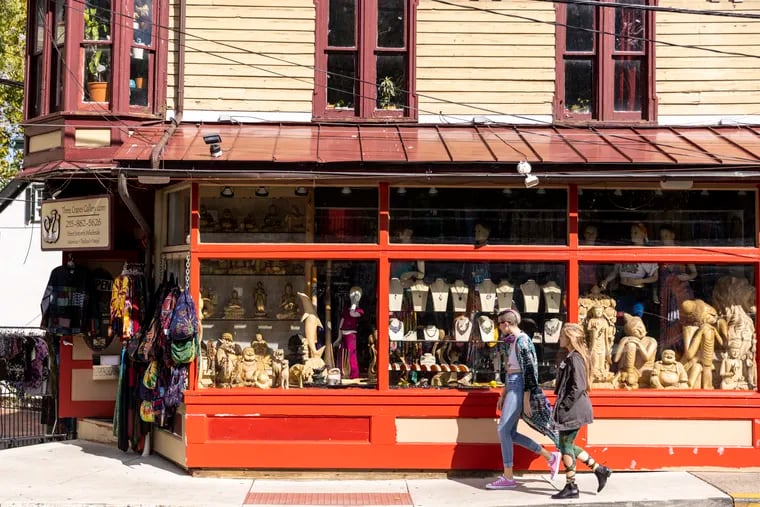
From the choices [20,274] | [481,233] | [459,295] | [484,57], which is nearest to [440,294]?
[459,295]

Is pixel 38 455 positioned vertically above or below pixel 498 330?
below

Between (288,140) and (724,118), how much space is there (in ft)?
17.2

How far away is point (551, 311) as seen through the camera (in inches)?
421

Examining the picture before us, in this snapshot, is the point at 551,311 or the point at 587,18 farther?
the point at 587,18

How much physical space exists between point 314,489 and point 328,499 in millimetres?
490

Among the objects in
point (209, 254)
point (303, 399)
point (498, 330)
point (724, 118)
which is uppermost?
point (724, 118)

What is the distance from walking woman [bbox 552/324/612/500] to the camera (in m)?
9.23

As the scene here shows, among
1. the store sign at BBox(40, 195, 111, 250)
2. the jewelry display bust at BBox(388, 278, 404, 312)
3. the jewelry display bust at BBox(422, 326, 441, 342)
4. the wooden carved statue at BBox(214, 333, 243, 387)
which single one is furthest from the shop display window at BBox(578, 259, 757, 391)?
the store sign at BBox(40, 195, 111, 250)

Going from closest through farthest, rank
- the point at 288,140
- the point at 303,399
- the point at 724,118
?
the point at 303,399, the point at 288,140, the point at 724,118

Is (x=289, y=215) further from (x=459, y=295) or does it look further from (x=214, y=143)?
(x=459, y=295)

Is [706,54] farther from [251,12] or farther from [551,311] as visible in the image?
[251,12]

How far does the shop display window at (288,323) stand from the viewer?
10.6m

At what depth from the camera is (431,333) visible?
10.8 meters

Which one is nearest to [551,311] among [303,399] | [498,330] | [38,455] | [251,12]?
[498,330]
